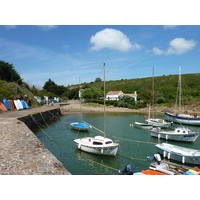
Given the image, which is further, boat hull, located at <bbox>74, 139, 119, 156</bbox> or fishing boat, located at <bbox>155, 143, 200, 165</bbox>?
boat hull, located at <bbox>74, 139, 119, 156</bbox>

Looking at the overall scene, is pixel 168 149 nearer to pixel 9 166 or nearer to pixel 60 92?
pixel 9 166

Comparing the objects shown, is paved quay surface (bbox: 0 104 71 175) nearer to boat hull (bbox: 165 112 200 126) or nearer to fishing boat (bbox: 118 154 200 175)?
fishing boat (bbox: 118 154 200 175)

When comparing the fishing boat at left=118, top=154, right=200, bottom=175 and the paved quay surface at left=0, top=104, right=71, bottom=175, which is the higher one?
the paved quay surface at left=0, top=104, right=71, bottom=175

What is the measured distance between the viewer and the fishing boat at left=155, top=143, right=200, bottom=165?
1407 centimetres

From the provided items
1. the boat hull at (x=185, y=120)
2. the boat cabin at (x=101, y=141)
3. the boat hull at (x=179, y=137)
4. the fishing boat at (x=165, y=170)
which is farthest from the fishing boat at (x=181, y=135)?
the boat hull at (x=185, y=120)

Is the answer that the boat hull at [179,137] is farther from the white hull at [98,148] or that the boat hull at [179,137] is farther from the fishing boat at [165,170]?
the fishing boat at [165,170]

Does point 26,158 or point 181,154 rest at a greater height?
point 26,158

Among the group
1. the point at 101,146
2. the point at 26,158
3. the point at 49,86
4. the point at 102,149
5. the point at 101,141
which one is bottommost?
the point at 102,149

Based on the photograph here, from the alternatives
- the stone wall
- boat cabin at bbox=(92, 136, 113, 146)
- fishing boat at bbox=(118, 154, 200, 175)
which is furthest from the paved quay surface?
the stone wall

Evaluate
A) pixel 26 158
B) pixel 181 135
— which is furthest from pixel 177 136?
pixel 26 158

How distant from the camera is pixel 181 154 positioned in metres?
14.6

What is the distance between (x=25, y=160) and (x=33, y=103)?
41510 millimetres

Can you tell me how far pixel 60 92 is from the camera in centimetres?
11362

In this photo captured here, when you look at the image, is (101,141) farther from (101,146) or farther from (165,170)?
(165,170)
